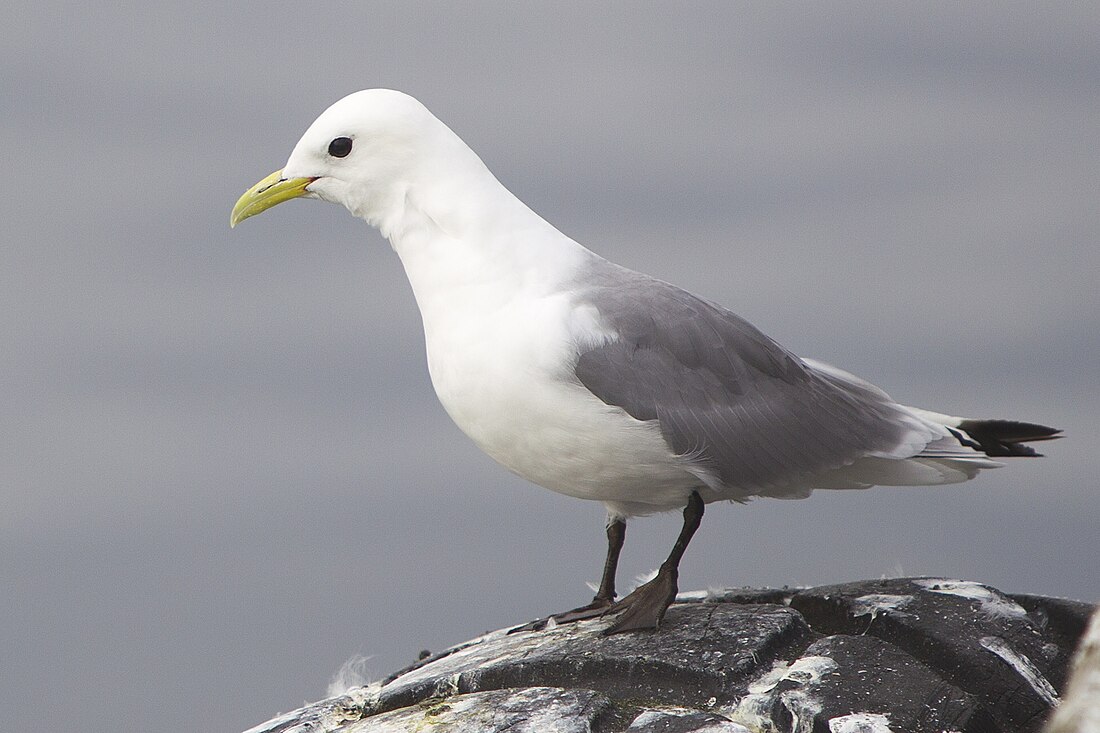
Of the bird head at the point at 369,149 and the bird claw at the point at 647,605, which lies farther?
the bird head at the point at 369,149

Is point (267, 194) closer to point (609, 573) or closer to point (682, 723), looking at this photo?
point (609, 573)

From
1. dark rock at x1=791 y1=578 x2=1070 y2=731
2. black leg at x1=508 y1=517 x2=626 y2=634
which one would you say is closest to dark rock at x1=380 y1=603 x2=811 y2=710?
dark rock at x1=791 y1=578 x2=1070 y2=731

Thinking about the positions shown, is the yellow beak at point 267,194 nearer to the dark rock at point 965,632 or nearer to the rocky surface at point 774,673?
the rocky surface at point 774,673

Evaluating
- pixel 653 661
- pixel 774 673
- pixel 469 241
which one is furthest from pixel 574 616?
pixel 469 241

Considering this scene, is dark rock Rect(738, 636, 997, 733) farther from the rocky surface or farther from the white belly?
the white belly

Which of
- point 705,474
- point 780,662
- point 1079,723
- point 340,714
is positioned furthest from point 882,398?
point 1079,723

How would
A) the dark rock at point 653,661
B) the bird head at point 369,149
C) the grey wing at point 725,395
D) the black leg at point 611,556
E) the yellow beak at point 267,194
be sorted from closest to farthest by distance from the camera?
the dark rock at point 653,661 < the grey wing at point 725,395 < the bird head at point 369,149 < the yellow beak at point 267,194 < the black leg at point 611,556

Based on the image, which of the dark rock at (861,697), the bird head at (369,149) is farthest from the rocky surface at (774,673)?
the bird head at (369,149)
